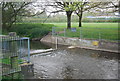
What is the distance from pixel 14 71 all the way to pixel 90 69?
3.27 metres

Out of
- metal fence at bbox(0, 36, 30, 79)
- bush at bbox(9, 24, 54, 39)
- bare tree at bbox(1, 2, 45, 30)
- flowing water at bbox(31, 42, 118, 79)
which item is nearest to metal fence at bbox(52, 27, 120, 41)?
bush at bbox(9, 24, 54, 39)

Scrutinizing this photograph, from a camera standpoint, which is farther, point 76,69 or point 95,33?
point 95,33

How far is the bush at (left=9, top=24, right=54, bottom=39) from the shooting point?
19.8 meters

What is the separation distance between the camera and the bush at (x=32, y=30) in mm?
19767

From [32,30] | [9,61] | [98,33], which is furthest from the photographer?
[32,30]

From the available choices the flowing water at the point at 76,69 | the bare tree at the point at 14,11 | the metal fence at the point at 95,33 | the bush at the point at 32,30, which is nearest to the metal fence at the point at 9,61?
the flowing water at the point at 76,69

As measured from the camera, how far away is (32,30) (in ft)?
66.8

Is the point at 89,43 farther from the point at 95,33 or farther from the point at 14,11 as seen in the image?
the point at 14,11

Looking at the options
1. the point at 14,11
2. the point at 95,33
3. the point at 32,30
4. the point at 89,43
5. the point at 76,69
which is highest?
the point at 14,11

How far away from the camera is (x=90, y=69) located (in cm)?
765

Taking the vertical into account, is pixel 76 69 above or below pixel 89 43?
below

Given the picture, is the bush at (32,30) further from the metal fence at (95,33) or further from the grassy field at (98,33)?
the metal fence at (95,33)

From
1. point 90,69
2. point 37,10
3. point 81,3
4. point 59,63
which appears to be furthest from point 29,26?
point 90,69

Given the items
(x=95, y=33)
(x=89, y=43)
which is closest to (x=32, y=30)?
(x=95, y=33)
